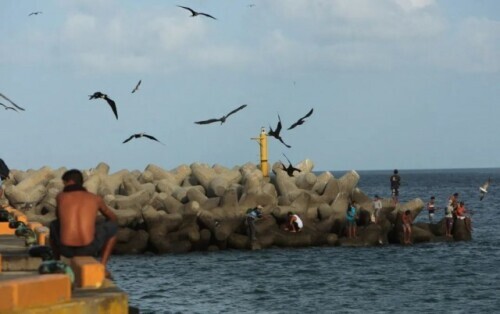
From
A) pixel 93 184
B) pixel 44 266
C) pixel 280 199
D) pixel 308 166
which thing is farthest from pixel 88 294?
pixel 308 166

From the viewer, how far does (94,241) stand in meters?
12.0

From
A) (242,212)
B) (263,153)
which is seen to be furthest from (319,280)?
(263,153)

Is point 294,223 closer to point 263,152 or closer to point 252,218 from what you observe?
point 252,218

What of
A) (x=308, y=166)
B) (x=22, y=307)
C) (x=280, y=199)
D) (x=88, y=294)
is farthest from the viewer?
(x=308, y=166)

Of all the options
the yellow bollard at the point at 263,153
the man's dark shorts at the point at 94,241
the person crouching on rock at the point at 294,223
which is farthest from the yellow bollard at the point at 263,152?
the man's dark shorts at the point at 94,241

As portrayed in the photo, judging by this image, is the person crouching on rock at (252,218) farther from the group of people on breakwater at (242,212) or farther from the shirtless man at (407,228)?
the shirtless man at (407,228)

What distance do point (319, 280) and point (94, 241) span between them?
77.1ft

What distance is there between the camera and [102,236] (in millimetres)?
12117

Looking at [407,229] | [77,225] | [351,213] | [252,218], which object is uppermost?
[77,225]

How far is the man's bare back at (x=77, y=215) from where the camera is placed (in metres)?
11.7

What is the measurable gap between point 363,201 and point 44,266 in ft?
115

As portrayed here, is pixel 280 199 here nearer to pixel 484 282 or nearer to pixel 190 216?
pixel 190 216

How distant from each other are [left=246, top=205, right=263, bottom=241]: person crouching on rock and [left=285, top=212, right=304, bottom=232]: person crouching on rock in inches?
44.3

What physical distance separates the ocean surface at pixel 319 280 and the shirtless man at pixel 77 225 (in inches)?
612
